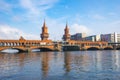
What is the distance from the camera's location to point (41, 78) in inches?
1196

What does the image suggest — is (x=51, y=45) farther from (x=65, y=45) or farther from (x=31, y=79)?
(x=31, y=79)

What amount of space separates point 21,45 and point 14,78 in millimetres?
131463

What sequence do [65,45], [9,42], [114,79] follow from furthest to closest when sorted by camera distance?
[65,45] < [9,42] < [114,79]

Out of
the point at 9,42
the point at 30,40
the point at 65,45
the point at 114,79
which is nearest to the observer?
the point at 114,79

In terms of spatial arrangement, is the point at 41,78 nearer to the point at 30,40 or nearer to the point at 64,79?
the point at 64,79

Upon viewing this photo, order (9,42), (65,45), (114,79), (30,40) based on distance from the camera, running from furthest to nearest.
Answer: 1. (65,45)
2. (30,40)
3. (9,42)
4. (114,79)

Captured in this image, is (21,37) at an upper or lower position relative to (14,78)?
upper

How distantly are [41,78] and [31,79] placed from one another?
1447mm

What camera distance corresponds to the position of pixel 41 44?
572 feet

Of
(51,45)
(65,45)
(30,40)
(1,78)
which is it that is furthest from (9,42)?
(1,78)

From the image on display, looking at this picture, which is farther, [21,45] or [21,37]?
[21,37]

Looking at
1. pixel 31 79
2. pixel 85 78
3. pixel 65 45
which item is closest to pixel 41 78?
pixel 31 79

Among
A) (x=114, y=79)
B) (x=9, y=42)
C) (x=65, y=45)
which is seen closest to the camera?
(x=114, y=79)

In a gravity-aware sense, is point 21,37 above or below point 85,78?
above
